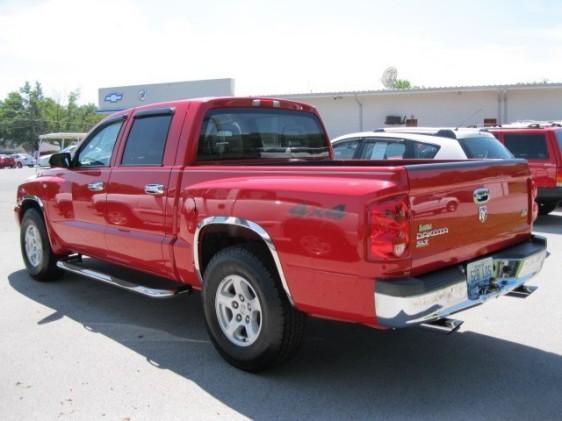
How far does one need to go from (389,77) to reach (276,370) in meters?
22.1

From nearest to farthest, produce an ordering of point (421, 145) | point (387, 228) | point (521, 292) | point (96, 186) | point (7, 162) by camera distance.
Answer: point (387, 228)
point (521, 292)
point (96, 186)
point (421, 145)
point (7, 162)

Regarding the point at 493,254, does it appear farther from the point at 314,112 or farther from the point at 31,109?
the point at 31,109

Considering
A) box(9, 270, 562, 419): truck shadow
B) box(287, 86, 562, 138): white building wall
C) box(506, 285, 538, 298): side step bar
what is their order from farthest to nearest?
box(287, 86, 562, 138): white building wall → box(506, 285, 538, 298): side step bar → box(9, 270, 562, 419): truck shadow

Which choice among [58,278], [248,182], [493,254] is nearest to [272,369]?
[248,182]

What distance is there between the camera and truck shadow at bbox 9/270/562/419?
349 centimetres

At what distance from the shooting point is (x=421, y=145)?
8.45 metres

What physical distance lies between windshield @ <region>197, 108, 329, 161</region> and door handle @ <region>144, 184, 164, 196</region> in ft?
1.28

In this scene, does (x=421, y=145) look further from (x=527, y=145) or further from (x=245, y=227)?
(x=245, y=227)

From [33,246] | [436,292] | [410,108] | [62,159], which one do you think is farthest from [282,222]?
[410,108]

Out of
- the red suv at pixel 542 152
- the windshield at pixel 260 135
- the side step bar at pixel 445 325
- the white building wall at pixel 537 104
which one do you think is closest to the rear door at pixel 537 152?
the red suv at pixel 542 152

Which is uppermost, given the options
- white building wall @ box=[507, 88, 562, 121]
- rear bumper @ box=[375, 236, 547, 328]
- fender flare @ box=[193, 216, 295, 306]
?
white building wall @ box=[507, 88, 562, 121]

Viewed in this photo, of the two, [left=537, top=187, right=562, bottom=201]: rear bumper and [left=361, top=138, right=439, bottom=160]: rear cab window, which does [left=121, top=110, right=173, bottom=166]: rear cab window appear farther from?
[left=537, top=187, right=562, bottom=201]: rear bumper

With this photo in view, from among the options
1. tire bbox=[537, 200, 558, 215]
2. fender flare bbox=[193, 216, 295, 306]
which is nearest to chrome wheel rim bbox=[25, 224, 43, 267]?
fender flare bbox=[193, 216, 295, 306]

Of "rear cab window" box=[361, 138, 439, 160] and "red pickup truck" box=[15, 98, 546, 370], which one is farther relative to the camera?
"rear cab window" box=[361, 138, 439, 160]
